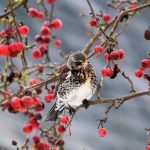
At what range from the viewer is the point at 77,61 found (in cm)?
249

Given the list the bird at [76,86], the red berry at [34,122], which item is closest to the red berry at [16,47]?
the red berry at [34,122]

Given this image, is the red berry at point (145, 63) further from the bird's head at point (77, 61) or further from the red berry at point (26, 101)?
the red berry at point (26, 101)

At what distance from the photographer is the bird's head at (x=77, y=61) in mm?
2453

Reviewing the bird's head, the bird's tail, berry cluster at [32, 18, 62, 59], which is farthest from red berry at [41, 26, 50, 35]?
the bird's tail

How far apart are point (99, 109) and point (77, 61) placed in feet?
4.84

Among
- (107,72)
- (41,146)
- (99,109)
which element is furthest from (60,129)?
(99,109)

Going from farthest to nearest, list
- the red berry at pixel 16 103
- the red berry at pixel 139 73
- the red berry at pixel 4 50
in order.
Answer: the red berry at pixel 139 73 → the red berry at pixel 4 50 → the red berry at pixel 16 103

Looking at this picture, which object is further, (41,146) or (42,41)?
(42,41)

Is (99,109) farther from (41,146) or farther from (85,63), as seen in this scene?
(41,146)

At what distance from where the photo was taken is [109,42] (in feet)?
6.91

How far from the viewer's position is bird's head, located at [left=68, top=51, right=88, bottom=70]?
2.45 m

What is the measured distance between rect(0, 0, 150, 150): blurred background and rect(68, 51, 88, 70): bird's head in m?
0.85

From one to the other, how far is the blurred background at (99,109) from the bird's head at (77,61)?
845 mm

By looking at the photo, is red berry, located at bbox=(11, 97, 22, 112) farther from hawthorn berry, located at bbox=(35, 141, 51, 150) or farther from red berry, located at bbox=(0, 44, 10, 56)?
hawthorn berry, located at bbox=(35, 141, 51, 150)
